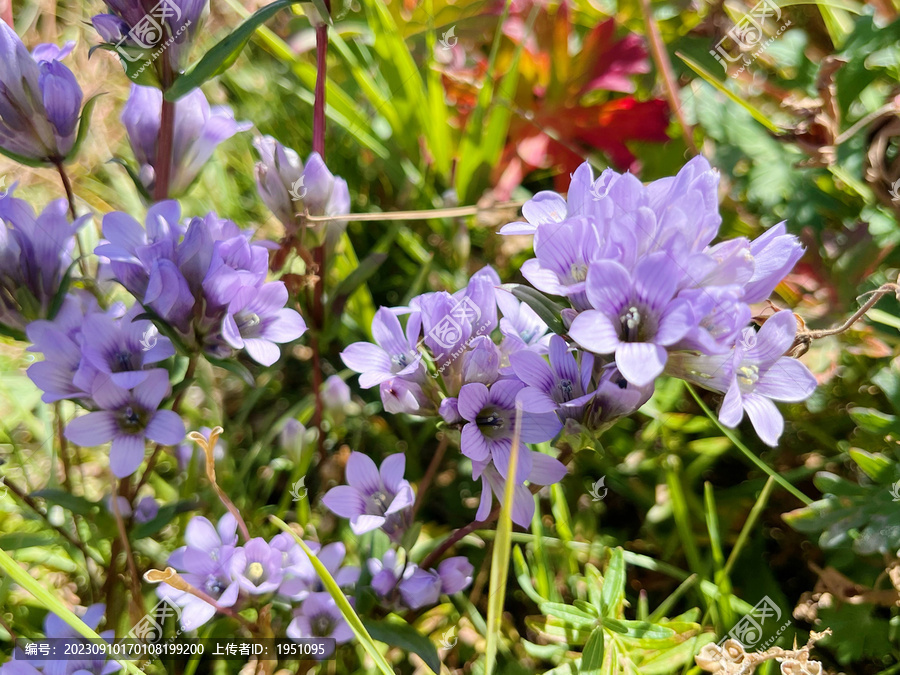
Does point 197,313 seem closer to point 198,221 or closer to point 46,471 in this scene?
point 198,221

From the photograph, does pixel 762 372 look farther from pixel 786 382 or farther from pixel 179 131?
pixel 179 131

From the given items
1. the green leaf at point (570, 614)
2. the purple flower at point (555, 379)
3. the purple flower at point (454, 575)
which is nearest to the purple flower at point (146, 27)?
the purple flower at point (555, 379)

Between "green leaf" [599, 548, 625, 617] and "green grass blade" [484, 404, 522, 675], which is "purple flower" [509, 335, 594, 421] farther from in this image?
"green leaf" [599, 548, 625, 617]

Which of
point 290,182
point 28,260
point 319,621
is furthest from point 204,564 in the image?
point 290,182

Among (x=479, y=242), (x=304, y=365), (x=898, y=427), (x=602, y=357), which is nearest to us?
(x=602, y=357)

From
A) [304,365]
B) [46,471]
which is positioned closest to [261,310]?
[304,365]
